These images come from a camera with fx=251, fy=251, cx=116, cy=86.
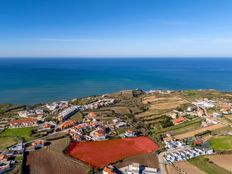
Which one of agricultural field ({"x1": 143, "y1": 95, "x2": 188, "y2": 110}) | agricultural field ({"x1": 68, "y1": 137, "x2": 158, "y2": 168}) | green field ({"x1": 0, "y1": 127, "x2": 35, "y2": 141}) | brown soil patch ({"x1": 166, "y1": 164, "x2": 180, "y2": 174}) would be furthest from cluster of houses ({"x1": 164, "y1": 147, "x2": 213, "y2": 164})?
agricultural field ({"x1": 143, "y1": 95, "x2": 188, "y2": 110})

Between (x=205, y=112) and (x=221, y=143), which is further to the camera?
(x=205, y=112)

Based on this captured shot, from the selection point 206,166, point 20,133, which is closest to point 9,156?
point 20,133

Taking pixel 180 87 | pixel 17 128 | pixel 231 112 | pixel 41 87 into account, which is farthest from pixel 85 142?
pixel 180 87

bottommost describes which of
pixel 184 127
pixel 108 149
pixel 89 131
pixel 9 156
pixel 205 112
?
pixel 108 149

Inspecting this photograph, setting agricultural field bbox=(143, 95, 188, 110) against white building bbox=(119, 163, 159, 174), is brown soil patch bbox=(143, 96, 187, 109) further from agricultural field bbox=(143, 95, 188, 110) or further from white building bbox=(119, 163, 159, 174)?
white building bbox=(119, 163, 159, 174)

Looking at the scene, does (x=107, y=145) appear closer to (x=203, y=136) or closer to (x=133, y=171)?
(x=133, y=171)

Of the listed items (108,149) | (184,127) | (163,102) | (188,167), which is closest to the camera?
(188,167)

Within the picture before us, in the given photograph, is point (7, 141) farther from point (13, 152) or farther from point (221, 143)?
point (221, 143)

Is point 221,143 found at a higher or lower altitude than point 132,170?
lower
